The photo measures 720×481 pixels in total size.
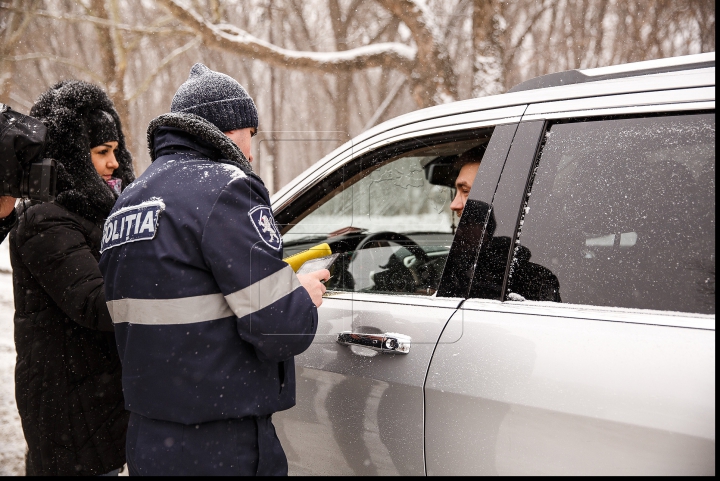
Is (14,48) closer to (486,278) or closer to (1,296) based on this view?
(1,296)

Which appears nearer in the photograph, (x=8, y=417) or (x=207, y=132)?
(x=207, y=132)

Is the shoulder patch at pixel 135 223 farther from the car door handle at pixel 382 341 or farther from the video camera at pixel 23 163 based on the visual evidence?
the car door handle at pixel 382 341

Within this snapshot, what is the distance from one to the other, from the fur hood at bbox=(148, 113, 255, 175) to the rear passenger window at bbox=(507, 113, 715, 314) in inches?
32.1

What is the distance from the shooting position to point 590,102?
1.54 m

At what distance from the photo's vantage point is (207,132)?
4.89 feet

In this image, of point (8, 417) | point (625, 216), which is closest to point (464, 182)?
point (625, 216)

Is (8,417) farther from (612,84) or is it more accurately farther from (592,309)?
(612,84)

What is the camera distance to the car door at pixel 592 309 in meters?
1.24

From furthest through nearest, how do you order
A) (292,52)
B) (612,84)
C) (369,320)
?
1. (292,52)
2. (369,320)
3. (612,84)

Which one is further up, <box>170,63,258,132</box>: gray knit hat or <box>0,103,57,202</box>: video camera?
<box>170,63,258,132</box>: gray knit hat

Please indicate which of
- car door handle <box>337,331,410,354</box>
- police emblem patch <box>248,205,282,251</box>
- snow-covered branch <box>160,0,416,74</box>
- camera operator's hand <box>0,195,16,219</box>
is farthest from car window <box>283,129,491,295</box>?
snow-covered branch <box>160,0,416,74</box>

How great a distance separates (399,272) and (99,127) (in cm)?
137

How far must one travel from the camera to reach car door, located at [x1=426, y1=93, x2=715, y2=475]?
4.08ft

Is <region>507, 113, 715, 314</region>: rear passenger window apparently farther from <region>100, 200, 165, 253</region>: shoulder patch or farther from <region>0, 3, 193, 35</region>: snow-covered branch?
<region>0, 3, 193, 35</region>: snow-covered branch
